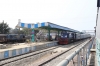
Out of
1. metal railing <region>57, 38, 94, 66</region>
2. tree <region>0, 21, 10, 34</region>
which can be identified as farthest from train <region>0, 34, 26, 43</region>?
metal railing <region>57, 38, 94, 66</region>

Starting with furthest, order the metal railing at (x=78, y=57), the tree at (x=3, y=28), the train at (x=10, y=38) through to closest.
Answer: the tree at (x=3, y=28)
the train at (x=10, y=38)
the metal railing at (x=78, y=57)

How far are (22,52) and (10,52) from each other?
10.8 ft

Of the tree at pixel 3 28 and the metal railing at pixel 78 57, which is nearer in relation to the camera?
the metal railing at pixel 78 57

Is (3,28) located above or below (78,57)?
above

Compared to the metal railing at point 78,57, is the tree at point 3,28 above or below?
above

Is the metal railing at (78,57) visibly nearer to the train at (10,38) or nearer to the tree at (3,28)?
the train at (10,38)

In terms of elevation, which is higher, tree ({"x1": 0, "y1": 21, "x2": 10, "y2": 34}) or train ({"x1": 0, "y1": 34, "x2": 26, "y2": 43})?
tree ({"x1": 0, "y1": 21, "x2": 10, "y2": 34})

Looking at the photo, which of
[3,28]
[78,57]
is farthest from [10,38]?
[78,57]

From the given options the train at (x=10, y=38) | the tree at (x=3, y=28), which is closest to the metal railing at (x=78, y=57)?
the train at (x=10, y=38)

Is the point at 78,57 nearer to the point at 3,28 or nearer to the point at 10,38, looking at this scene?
the point at 10,38

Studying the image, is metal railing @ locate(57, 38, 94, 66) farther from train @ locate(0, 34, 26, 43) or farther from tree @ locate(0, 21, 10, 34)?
tree @ locate(0, 21, 10, 34)

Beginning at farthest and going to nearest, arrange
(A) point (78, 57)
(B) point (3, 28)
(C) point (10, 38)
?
(B) point (3, 28), (C) point (10, 38), (A) point (78, 57)

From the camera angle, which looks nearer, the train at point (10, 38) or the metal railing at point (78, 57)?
the metal railing at point (78, 57)

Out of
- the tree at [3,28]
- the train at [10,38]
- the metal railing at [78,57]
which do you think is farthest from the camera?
the tree at [3,28]
